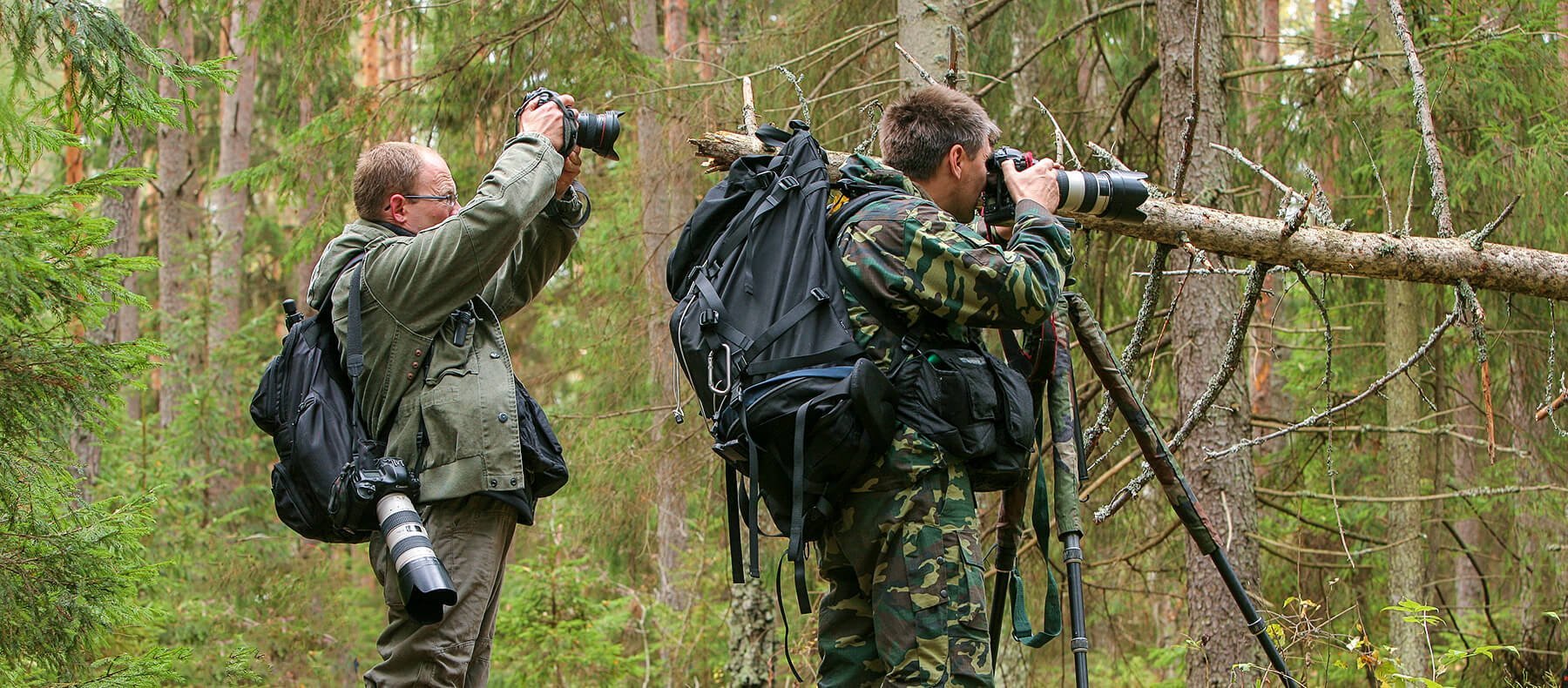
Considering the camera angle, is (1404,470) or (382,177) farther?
(1404,470)

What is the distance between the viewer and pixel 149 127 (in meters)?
4.20

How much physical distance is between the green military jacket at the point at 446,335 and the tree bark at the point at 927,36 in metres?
3.03

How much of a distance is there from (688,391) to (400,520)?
718cm

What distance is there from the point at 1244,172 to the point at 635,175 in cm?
475

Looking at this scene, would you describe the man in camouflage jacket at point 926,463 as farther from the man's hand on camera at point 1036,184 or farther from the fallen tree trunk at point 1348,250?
the fallen tree trunk at point 1348,250

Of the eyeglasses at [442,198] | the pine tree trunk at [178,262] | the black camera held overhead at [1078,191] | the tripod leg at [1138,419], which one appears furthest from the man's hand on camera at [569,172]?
the pine tree trunk at [178,262]

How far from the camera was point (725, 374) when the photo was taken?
115 inches

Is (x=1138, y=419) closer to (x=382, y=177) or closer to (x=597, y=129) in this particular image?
(x=597, y=129)

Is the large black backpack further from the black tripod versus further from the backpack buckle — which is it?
the black tripod

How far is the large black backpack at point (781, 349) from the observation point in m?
2.76

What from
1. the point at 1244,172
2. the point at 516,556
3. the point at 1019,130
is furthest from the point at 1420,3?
the point at 516,556

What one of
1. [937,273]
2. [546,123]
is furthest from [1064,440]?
[546,123]

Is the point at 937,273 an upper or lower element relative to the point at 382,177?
lower

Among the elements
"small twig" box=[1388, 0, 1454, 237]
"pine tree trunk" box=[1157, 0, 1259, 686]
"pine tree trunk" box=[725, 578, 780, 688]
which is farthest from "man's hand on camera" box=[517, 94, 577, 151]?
"pine tree trunk" box=[725, 578, 780, 688]
